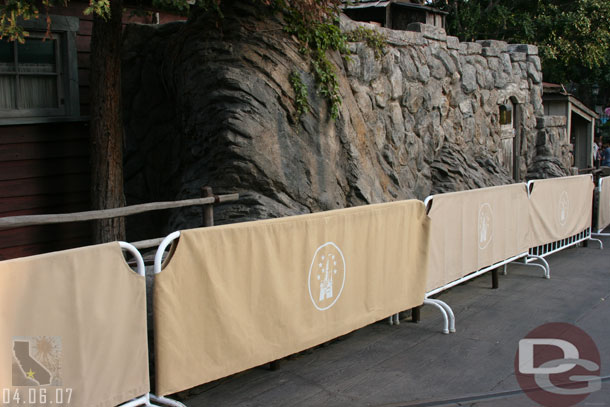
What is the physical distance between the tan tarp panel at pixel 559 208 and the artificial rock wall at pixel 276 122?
6.04 ft

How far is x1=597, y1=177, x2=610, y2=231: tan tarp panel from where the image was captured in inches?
511

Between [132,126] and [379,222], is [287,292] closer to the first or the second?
[379,222]

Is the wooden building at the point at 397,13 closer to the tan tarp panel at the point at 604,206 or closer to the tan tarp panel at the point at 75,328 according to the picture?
the tan tarp panel at the point at 604,206

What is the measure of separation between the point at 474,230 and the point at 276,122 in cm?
276

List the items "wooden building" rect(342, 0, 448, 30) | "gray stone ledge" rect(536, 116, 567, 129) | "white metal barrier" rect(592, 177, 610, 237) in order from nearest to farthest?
"white metal barrier" rect(592, 177, 610, 237) → "wooden building" rect(342, 0, 448, 30) → "gray stone ledge" rect(536, 116, 567, 129)

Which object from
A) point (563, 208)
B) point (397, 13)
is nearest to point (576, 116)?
point (397, 13)

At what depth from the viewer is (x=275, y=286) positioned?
5.14 meters

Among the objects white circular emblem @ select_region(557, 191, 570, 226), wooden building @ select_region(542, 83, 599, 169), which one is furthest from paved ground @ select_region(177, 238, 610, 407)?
wooden building @ select_region(542, 83, 599, 169)

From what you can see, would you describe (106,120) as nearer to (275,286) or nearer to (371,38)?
(275,286)

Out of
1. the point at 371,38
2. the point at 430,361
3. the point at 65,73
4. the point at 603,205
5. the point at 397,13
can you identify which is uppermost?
the point at 397,13

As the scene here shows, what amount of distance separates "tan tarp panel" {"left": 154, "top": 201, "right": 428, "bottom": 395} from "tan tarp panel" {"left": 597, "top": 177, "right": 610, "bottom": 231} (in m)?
7.63

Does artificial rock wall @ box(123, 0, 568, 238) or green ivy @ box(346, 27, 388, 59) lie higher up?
green ivy @ box(346, 27, 388, 59)

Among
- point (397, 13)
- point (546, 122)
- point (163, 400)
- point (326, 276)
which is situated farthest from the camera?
point (546, 122)

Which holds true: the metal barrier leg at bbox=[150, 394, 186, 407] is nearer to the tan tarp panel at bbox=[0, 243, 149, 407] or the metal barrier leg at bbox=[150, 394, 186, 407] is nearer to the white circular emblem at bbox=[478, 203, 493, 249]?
the tan tarp panel at bbox=[0, 243, 149, 407]
